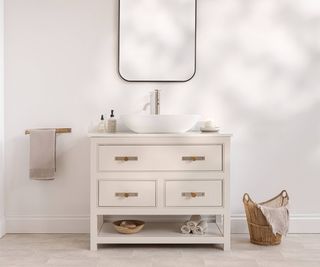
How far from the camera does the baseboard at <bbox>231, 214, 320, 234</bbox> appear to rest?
390 cm

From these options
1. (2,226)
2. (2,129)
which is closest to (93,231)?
(2,226)

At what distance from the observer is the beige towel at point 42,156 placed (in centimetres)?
373

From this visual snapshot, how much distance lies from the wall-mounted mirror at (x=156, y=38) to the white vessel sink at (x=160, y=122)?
510mm

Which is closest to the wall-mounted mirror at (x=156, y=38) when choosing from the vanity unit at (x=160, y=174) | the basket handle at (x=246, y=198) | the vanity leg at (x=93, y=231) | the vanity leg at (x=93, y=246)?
the vanity unit at (x=160, y=174)

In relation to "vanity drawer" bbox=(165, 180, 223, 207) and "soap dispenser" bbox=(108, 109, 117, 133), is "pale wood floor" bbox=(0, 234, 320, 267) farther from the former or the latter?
"soap dispenser" bbox=(108, 109, 117, 133)

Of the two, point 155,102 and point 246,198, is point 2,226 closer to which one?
point 155,102

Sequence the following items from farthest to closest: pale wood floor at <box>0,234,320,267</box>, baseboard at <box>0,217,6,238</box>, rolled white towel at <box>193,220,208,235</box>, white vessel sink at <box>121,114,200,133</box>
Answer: baseboard at <box>0,217,6,238</box>
rolled white towel at <box>193,220,208,235</box>
white vessel sink at <box>121,114,200,133</box>
pale wood floor at <box>0,234,320,267</box>

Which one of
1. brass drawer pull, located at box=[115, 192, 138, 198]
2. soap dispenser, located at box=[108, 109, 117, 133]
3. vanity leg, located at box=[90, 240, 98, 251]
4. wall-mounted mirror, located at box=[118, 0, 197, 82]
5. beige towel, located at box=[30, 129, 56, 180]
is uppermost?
wall-mounted mirror, located at box=[118, 0, 197, 82]

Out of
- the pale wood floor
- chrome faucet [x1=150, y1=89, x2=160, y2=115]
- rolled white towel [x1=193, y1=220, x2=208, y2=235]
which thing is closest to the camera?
the pale wood floor

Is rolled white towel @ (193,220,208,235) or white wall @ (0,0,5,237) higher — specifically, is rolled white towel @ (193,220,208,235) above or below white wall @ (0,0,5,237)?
below

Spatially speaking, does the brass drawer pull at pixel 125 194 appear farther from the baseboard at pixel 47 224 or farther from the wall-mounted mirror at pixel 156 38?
the wall-mounted mirror at pixel 156 38

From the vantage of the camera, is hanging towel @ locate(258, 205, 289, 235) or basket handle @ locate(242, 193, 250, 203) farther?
basket handle @ locate(242, 193, 250, 203)

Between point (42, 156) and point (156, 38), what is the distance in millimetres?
1133

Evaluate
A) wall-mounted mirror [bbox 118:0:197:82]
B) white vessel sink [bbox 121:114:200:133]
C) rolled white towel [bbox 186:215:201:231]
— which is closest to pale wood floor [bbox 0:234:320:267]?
rolled white towel [bbox 186:215:201:231]
